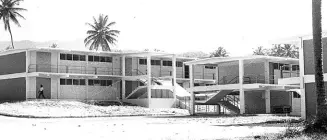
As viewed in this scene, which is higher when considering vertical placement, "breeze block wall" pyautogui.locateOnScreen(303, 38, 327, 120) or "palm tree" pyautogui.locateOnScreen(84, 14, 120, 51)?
"palm tree" pyautogui.locateOnScreen(84, 14, 120, 51)

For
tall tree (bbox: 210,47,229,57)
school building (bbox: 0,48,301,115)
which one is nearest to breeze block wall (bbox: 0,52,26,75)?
school building (bbox: 0,48,301,115)

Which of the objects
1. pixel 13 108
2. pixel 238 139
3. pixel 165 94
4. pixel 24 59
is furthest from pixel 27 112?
pixel 238 139

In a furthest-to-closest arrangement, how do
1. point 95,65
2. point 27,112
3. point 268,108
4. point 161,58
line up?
point 161,58 < point 95,65 < point 268,108 < point 27,112

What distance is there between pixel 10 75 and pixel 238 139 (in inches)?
1472

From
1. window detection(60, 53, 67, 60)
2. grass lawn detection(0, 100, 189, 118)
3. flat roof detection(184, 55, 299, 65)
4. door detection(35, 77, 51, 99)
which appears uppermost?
window detection(60, 53, 67, 60)

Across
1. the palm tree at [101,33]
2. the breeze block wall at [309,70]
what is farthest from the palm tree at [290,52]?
the breeze block wall at [309,70]

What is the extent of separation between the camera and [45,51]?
50188 mm

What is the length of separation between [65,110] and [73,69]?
9.36 m

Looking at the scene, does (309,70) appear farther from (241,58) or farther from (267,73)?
(267,73)

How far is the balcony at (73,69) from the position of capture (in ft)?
164

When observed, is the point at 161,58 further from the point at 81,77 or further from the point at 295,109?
the point at 295,109

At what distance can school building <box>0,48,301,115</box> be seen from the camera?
46344 mm

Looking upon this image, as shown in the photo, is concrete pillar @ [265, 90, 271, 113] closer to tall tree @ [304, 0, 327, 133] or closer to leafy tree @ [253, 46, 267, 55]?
tall tree @ [304, 0, 327, 133]

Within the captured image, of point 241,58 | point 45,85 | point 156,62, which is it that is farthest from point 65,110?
point 156,62
